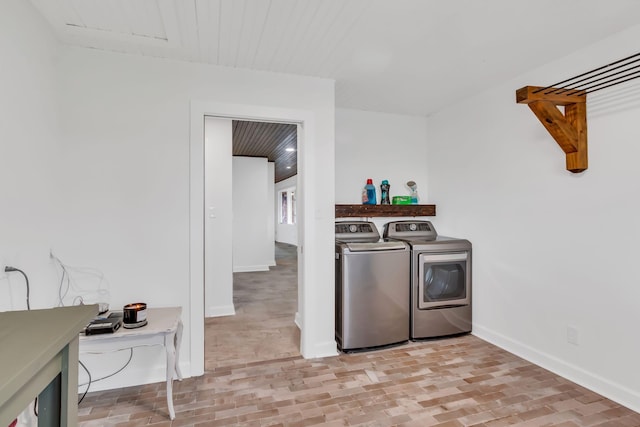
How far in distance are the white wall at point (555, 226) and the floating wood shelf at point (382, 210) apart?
315 mm

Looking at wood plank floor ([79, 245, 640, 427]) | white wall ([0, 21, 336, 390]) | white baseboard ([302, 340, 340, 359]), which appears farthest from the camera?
white baseboard ([302, 340, 340, 359])

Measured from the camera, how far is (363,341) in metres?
2.78

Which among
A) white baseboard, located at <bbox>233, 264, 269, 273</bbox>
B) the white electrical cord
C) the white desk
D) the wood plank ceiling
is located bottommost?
white baseboard, located at <bbox>233, 264, 269, 273</bbox>

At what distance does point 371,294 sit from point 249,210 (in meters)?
4.19

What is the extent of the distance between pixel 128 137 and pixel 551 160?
10.4 ft

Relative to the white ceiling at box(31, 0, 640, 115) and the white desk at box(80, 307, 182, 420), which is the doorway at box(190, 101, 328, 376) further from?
the white ceiling at box(31, 0, 640, 115)

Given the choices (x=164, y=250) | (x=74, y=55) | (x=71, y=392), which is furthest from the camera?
(x=164, y=250)

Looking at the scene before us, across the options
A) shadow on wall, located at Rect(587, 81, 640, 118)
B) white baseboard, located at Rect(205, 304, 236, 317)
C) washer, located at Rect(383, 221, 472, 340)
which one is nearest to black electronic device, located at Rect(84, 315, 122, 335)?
white baseboard, located at Rect(205, 304, 236, 317)

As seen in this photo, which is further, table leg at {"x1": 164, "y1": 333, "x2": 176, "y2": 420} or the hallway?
the hallway

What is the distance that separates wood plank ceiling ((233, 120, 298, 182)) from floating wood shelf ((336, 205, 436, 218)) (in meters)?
1.42

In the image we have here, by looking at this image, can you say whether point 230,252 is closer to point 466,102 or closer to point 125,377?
point 125,377

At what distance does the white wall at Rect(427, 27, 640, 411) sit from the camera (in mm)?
2023

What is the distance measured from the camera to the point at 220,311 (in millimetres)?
3869

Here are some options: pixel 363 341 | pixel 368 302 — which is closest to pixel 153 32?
pixel 368 302
